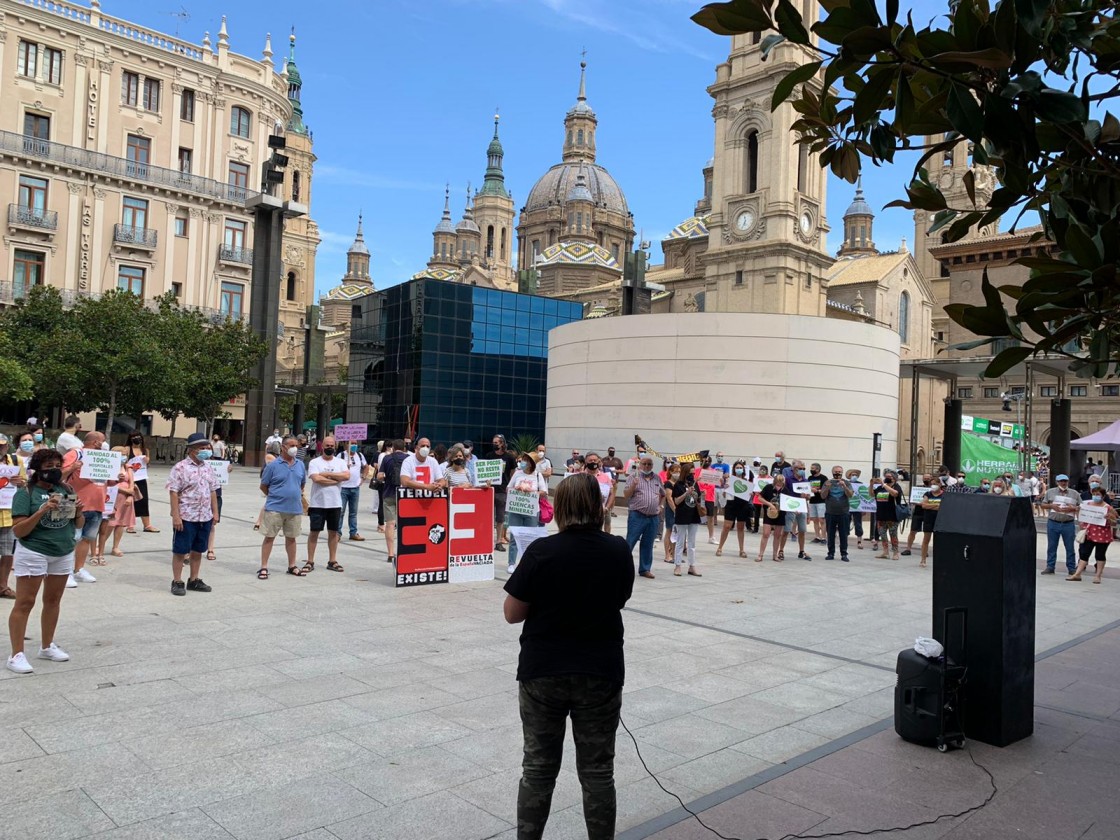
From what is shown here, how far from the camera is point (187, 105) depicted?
48.1 m

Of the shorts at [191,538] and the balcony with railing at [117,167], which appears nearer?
the shorts at [191,538]

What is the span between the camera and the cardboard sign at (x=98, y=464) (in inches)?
420

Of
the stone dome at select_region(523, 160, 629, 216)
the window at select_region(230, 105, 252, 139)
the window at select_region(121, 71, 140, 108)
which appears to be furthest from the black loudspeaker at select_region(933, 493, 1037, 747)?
the stone dome at select_region(523, 160, 629, 216)

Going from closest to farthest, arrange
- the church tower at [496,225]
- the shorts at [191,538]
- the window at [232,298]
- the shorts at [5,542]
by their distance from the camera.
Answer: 1. the shorts at [5,542]
2. the shorts at [191,538]
3. the window at [232,298]
4. the church tower at [496,225]

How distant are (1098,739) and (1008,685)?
0.88m

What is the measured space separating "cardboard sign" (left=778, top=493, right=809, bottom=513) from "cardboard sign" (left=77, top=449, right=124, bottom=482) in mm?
11005

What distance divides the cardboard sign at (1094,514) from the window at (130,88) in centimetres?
4831

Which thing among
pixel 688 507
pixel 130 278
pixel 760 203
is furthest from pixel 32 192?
pixel 688 507

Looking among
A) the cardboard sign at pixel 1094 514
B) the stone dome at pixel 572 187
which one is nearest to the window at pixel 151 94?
the cardboard sign at pixel 1094 514

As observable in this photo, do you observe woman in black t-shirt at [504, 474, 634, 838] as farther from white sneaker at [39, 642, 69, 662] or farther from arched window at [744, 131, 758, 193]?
arched window at [744, 131, 758, 193]

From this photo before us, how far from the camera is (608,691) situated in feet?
12.6

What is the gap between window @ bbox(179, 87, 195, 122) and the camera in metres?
47.8

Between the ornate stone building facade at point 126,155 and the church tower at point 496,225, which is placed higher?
the church tower at point 496,225

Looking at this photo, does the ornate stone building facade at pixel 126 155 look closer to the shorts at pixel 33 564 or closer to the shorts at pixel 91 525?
the shorts at pixel 91 525
